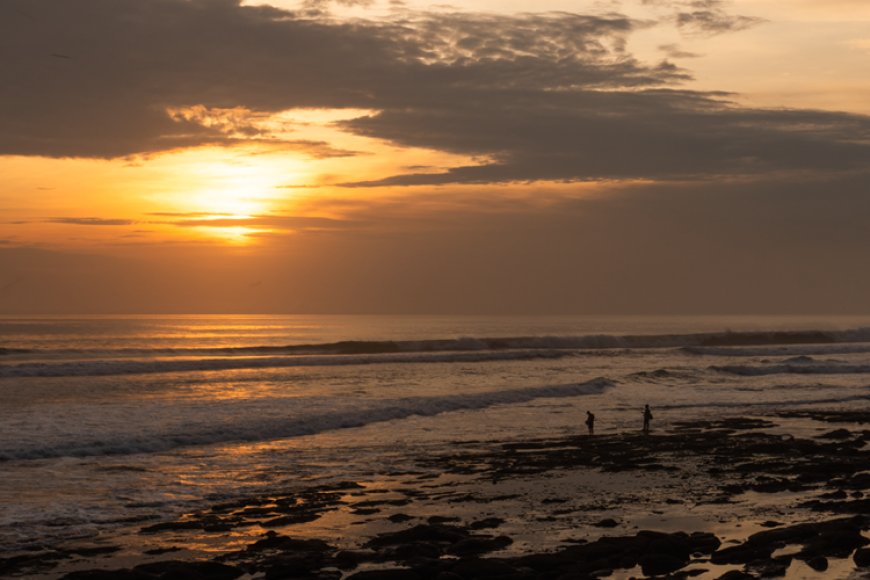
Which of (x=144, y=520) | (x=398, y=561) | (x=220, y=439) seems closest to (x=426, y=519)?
(x=398, y=561)

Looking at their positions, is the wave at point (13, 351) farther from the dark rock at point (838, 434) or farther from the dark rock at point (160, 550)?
the dark rock at point (160, 550)

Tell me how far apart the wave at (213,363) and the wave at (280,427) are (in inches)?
1013

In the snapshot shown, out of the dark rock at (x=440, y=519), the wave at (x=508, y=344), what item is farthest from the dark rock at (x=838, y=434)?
the wave at (x=508, y=344)

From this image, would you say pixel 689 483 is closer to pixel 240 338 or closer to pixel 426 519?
pixel 426 519

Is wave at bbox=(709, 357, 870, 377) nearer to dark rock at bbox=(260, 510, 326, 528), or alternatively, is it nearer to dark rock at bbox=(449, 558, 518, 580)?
dark rock at bbox=(260, 510, 326, 528)

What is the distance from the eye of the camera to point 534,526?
1583 centimetres

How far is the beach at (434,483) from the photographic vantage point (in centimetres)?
1359

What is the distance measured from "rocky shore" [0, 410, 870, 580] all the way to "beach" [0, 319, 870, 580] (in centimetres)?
6

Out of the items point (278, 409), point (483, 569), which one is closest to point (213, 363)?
point (278, 409)

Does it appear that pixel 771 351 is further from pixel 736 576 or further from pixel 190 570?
pixel 190 570

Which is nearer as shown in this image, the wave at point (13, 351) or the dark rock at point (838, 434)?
the dark rock at point (838, 434)

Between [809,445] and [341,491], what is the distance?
1432 cm

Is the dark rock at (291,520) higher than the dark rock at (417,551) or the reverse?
the reverse

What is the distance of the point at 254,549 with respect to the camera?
567 inches
